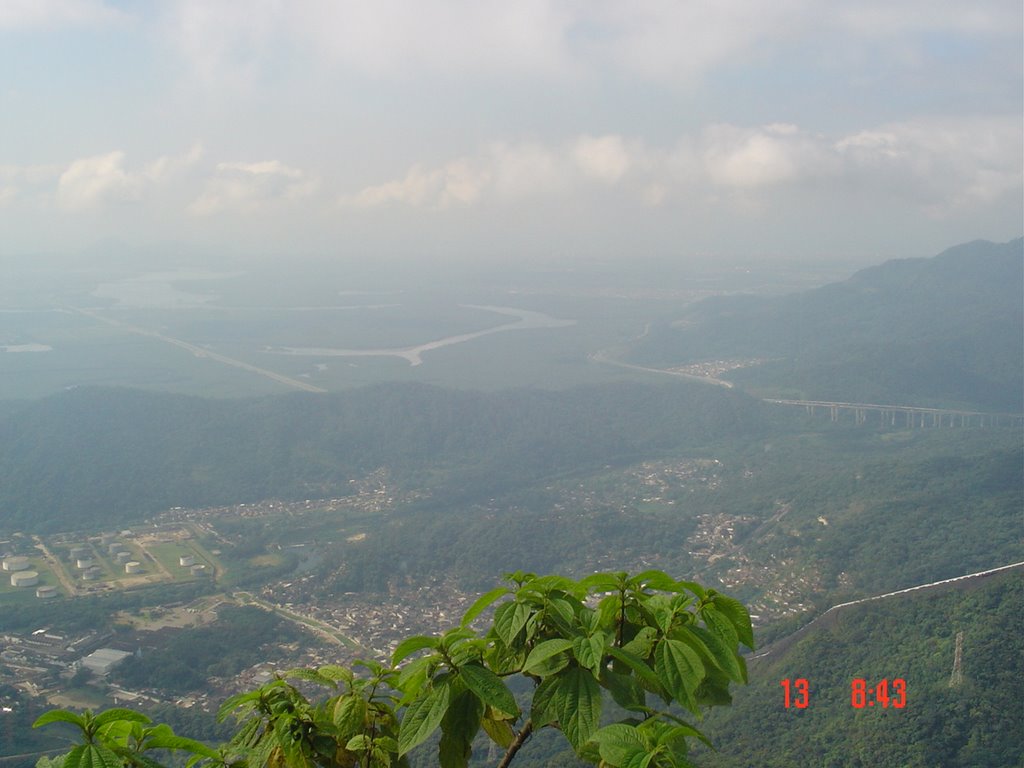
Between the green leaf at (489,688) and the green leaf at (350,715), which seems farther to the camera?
the green leaf at (350,715)

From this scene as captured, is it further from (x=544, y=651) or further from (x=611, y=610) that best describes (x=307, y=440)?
(x=544, y=651)

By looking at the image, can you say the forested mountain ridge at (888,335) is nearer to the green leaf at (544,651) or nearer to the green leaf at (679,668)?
the green leaf at (679,668)

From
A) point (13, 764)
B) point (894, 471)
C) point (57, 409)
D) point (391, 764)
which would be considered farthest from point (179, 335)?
point (391, 764)

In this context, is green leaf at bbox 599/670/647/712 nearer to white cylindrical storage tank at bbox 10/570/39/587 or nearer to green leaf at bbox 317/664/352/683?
green leaf at bbox 317/664/352/683

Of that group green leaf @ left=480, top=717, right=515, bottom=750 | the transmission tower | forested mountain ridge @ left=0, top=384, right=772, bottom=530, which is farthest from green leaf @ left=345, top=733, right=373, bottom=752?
forested mountain ridge @ left=0, top=384, right=772, bottom=530

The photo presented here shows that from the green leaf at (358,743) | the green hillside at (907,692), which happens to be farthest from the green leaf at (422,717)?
the green hillside at (907,692)

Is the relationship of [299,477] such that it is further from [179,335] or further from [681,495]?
[179,335]
